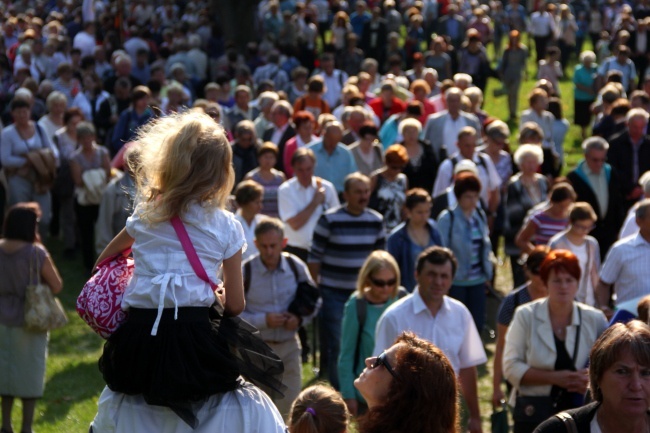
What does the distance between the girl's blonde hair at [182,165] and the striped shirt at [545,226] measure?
7.01 meters

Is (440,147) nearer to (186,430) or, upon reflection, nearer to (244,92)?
(244,92)

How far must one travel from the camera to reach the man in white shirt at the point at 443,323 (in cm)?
759

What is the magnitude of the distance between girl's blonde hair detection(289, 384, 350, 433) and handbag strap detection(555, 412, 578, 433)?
1.13 metres

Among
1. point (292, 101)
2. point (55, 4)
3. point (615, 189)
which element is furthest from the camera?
point (55, 4)

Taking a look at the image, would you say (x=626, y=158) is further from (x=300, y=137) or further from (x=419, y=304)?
(x=419, y=304)

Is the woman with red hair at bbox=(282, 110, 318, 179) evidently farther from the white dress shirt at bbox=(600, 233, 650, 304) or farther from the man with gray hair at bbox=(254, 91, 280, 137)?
the white dress shirt at bbox=(600, 233, 650, 304)

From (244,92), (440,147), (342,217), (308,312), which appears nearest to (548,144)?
(440,147)

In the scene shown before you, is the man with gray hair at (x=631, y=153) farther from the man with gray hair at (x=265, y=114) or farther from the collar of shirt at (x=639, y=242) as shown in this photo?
the man with gray hair at (x=265, y=114)

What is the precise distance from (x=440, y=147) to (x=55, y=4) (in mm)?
22005

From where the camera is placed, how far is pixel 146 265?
14.2 feet

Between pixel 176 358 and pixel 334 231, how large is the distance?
5.97m

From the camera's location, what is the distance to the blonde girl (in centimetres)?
425

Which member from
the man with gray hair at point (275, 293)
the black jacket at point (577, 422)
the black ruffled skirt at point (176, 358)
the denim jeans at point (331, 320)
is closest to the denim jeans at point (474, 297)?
the denim jeans at point (331, 320)

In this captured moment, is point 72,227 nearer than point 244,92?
Yes
